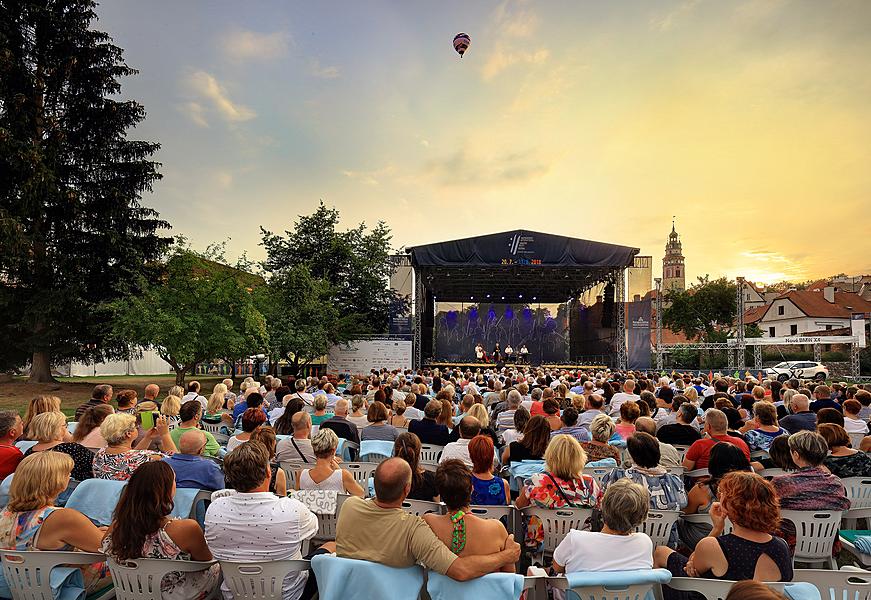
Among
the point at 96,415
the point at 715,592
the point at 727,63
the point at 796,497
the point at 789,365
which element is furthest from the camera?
the point at 789,365

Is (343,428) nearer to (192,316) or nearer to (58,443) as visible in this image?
(58,443)

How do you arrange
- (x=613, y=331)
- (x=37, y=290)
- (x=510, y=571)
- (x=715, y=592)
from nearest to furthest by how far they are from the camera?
(x=715, y=592) → (x=510, y=571) → (x=37, y=290) → (x=613, y=331)

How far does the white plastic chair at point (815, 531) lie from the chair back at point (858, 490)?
3.02 feet

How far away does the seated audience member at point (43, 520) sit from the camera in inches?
92.6

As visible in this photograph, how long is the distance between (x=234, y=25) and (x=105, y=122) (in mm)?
6843

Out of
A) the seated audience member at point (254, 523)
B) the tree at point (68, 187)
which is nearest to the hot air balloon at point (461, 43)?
the tree at point (68, 187)

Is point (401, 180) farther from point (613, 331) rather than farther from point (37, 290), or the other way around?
point (37, 290)

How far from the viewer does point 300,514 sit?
247cm

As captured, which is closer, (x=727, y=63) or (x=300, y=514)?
(x=300, y=514)

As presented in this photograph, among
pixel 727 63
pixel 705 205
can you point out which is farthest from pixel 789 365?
pixel 727 63

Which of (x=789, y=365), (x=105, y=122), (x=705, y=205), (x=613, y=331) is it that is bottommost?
(x=789, y=365)

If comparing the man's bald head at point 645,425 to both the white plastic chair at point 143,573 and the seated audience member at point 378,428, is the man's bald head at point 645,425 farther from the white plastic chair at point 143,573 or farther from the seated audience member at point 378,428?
the white plastic chair at point 143,573

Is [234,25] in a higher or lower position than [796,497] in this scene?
higher

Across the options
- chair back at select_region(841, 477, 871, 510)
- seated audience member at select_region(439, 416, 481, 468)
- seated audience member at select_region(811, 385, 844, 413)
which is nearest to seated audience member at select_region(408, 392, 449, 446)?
seated audience member at select_region(439, 416, 481, 468)
